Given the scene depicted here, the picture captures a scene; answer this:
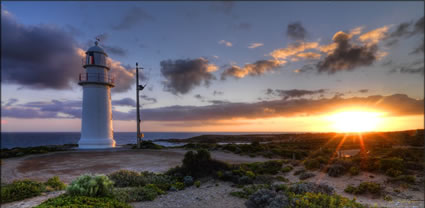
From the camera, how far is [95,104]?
18.1m

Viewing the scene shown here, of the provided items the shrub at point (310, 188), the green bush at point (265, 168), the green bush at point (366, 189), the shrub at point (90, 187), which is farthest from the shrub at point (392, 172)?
the shrub at point (90, 187)

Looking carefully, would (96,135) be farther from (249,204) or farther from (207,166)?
(249,204)

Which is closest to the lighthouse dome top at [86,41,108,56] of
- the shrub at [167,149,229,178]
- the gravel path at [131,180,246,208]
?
the shrub at [167,149,229,178]

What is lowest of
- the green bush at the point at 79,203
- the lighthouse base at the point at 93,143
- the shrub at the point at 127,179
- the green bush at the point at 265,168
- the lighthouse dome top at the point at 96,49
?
the green bush at the point at 265,168

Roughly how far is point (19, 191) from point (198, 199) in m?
5.97

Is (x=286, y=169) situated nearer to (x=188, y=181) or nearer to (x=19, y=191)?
(x=188, y=181)

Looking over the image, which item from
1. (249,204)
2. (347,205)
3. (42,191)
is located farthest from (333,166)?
(42,191)

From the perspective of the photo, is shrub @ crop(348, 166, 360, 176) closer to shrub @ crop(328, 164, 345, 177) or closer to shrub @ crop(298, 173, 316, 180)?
shrub @ crop(328, 164, 345, 177)

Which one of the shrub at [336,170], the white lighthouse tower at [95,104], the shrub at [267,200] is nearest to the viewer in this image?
the shrub at [267,200]

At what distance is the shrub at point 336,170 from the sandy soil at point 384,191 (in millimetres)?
217

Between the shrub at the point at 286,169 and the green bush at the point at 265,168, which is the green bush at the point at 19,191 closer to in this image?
the green bush at the point at 265,168

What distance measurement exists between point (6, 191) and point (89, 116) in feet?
39.2

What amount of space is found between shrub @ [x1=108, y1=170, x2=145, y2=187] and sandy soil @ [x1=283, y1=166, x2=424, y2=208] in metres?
7.61

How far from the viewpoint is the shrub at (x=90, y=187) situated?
5.60 meters
